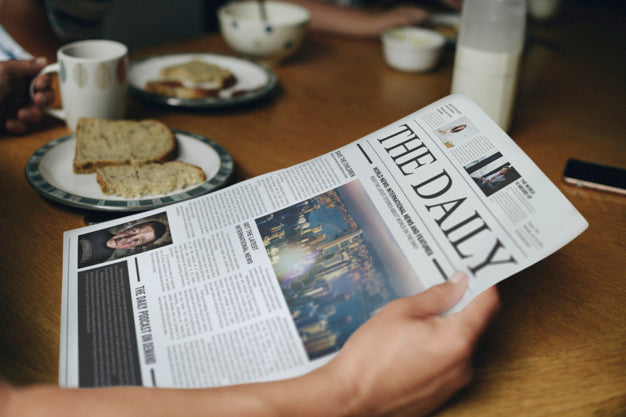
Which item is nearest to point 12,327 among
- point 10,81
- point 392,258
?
point 392,258

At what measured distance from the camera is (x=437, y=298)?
45 centimetres

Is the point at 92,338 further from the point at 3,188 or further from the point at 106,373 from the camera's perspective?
the point at 3,188

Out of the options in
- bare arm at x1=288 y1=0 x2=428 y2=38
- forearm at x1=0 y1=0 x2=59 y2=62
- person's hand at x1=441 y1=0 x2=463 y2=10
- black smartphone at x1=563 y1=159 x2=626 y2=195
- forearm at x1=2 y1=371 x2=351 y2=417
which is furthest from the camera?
person's hand at x1=441 y1=0 x2=463 y2=10

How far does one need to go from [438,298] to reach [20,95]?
751 millimetres

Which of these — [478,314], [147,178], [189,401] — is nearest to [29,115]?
[147,178]

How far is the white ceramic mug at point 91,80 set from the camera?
789mm

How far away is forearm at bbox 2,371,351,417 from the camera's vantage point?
39 centimetres

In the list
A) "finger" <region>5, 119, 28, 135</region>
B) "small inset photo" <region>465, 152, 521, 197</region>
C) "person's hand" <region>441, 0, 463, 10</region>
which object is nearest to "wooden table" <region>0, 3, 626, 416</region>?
"finger" <region>5, 119, 28, 135</region>

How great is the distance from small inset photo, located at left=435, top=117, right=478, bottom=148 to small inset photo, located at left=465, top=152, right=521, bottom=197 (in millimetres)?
39

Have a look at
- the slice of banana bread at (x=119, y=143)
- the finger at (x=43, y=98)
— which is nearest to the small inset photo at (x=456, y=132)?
the slice of banana bread at (x=119, y=143)

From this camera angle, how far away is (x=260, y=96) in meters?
0.97

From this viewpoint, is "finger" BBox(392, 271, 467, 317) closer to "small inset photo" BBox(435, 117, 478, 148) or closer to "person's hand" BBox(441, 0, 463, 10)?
"small inset photo" BBox(435, 117, 478, 148)

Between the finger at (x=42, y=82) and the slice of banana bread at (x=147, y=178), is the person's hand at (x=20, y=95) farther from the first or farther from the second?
the slice of banana bread at (x=147, y=178)

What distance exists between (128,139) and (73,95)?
0.13 m
